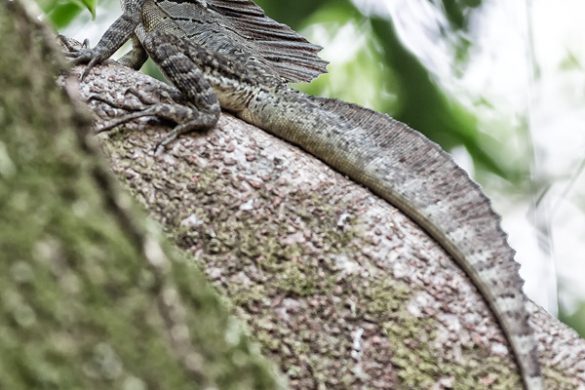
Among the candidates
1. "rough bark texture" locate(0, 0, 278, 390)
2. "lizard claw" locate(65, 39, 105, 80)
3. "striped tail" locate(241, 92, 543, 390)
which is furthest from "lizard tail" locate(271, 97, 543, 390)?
"rough bark texture" locate(0, 0, 278, 390)

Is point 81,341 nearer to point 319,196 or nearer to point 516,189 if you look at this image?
point 319,196

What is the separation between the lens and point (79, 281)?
1.13 m

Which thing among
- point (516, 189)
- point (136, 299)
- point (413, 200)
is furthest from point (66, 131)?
point (516, 189)

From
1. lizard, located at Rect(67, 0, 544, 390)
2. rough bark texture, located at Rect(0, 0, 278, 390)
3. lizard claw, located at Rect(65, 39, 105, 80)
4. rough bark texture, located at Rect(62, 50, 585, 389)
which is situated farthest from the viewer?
lizard claw, located at Rect(65, 39, 105, 80)

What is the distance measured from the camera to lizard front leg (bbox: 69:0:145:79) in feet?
11.0

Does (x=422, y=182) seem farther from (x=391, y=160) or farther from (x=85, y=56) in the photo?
(x=85, y=56)

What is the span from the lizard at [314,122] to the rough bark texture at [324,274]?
7 cm

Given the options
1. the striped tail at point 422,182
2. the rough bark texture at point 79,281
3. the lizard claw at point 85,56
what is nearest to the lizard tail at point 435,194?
the striped tail at point 422,182

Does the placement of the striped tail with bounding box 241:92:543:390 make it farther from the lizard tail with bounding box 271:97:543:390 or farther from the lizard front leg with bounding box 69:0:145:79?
the lizard front leg with bounding box 69:0:145:79

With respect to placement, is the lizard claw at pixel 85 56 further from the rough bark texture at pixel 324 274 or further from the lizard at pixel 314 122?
the rough bark texture at pixel 324 274

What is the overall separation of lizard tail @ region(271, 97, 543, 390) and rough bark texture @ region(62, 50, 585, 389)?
5 centimetres

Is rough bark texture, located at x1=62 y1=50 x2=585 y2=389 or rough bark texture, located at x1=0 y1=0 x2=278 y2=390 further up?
rough bark texture, located at x1=62 y1=50 x2=585 y2=389

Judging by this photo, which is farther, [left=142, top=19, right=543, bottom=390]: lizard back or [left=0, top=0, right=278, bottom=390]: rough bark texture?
[left=142, top=19, right=543, bottom=390]: lizard back

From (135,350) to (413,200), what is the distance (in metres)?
1.86
